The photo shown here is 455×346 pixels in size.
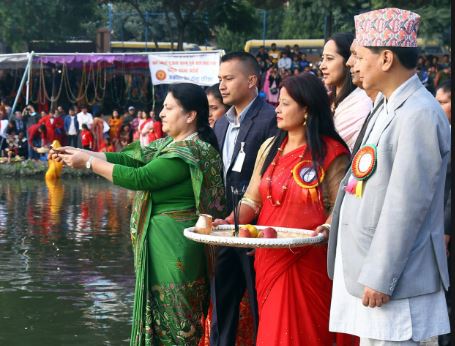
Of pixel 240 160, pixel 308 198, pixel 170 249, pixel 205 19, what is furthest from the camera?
pixel 205 19

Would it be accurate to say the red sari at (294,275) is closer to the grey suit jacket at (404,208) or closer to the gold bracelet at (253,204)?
the gold bracelet at (253,204)

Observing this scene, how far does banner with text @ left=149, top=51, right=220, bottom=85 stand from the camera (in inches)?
907

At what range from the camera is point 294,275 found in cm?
490

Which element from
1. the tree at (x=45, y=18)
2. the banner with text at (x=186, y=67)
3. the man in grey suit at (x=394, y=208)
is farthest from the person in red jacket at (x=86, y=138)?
the man in grey suit at (x=394, y=208)

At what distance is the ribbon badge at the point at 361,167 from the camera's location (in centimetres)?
390

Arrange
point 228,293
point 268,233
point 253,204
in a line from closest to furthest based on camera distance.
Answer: point 268,233
point 253,204
point 228,293

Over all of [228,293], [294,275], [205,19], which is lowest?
[228,293]

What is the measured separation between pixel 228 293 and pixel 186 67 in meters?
18.0

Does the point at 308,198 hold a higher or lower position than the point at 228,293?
higher

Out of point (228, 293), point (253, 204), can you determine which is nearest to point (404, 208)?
point (253, 204)

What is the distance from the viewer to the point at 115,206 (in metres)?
16.4

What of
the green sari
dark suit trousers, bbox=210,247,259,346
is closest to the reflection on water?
dark suit trousers, bbox=210,247,259,346

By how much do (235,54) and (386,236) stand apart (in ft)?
8.87

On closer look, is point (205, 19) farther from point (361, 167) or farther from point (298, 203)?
point (361, 167)
